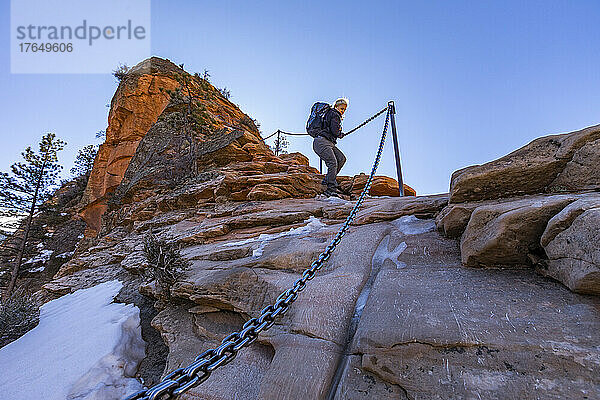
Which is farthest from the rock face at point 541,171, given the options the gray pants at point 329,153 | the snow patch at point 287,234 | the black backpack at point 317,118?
the black backpack at point 317,118

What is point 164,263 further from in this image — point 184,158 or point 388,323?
point 184,158

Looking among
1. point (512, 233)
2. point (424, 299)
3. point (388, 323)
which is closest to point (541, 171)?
point (512, 233)

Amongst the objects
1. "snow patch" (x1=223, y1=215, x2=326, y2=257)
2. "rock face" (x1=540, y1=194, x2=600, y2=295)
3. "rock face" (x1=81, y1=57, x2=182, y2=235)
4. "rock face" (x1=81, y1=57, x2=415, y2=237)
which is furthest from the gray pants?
"rock face" (x1=81, y1=57, x2=182, y2=235)

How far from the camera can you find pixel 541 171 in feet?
9.95

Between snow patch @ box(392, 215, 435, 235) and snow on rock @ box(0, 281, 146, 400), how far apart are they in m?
3.98

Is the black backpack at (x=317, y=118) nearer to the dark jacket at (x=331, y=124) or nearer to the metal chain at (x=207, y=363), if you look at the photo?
the dark jacket at (x=331, y=124)

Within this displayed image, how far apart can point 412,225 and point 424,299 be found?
7.04 feet

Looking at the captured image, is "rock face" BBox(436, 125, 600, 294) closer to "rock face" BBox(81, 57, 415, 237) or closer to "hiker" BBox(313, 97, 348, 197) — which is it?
"hiker" BBox(313, 97, 348, 197)

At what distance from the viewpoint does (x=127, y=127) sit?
2048cm

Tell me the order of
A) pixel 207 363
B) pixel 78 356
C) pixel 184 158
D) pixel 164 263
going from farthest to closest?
pixel 184 158, pixel 164 263, pixel 78 356, pixel 207 363

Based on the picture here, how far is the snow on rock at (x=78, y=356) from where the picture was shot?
2758mm

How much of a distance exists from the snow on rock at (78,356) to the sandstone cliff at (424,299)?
27 cm

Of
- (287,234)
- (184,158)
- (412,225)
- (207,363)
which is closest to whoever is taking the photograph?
(207,363)

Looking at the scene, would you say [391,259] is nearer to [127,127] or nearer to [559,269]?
[559,269]
